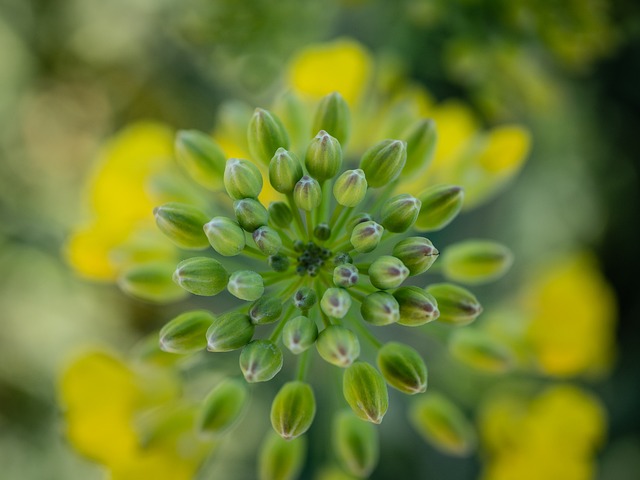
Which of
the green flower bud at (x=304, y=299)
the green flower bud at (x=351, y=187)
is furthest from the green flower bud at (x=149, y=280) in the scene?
the green flower bud at (x=351, y=187)

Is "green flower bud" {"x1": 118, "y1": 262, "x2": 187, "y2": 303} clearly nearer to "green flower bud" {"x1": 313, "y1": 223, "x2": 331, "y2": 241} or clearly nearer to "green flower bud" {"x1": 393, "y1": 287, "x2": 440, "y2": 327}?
"green flower bud" {"x1": 313, "y1": 223, "x2": 331, "y2": 241}

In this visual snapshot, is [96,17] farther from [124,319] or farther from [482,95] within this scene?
[482,95]

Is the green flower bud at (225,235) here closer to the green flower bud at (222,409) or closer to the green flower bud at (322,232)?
the green flower bud at (322,232)

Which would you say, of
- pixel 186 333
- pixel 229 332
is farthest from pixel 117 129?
pixel 229 332

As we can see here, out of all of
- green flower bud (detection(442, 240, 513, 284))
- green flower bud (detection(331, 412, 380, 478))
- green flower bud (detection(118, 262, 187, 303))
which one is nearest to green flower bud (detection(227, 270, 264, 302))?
green flower bud (detection(118, 262, 187, 303))

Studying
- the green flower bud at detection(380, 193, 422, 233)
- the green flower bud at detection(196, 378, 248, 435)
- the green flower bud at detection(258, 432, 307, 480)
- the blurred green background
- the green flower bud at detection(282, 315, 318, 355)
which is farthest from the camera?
the blurred green background

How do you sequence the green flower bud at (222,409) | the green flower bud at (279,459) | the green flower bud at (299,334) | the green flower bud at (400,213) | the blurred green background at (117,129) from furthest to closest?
the blurred green background at (117,129) → the green flower bud at (279,459) → the green flower bud at (222,409) → the green flower bud at (400,213) → the green flower bud at (299,334)
